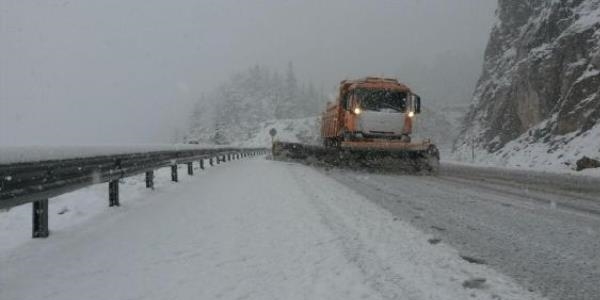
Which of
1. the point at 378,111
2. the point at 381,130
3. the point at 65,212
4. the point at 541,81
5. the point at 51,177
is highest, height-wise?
the point at 541,81

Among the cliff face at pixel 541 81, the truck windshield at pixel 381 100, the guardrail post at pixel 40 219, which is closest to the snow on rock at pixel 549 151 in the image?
the cliff face at pixel 541 81

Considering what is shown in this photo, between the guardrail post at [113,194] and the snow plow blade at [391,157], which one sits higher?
the snow plow blade at [391,157]

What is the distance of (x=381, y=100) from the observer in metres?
17.6

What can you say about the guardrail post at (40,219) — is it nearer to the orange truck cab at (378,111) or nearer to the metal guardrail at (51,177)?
the metal guardrail at (51,177)

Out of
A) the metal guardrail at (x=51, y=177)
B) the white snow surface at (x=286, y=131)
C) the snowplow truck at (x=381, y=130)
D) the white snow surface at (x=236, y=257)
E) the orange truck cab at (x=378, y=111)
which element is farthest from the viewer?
the white snow surface at (x=286, y=131)

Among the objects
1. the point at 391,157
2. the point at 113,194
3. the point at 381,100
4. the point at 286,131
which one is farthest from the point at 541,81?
the point at 286,131

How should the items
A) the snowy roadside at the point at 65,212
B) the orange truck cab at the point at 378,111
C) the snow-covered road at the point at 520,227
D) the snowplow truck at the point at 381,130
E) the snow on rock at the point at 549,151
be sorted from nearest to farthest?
the snow-covered road at the point at 520,227 → the snowy roadside at the point at 65,212 → the snowplow truck at the point at 381,130 → the orange truck cab at the point at 378,111 → the snow on rock at the point at 549,151

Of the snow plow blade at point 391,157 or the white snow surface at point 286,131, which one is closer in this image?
the snow plow blade at point 391,157

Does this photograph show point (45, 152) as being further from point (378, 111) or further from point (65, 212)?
point (378, 111)

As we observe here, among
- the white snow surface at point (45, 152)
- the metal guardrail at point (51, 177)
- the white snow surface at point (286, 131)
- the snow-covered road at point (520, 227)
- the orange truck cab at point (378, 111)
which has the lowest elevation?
the snow-covered road at point (520, 227)

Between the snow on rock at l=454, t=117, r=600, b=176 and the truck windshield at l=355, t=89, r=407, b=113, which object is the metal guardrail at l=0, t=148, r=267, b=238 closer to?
the truck windshield at l=355, t=89, r=407, b=113

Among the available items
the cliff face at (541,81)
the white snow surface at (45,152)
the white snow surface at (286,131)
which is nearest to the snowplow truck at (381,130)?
the white snow surface at (45,152)

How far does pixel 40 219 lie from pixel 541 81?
1711 inches

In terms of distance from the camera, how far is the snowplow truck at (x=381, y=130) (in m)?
16.2
